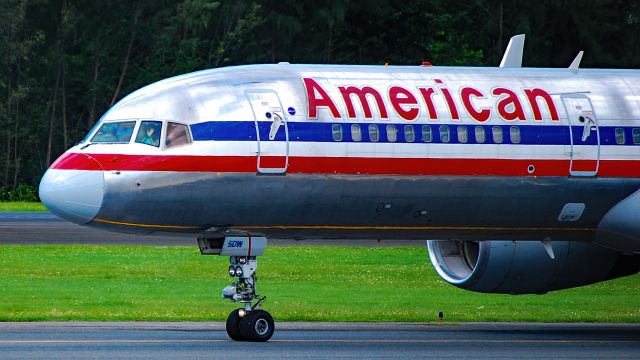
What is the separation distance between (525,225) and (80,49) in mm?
61360

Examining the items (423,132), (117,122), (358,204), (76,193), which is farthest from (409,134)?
(76,193)

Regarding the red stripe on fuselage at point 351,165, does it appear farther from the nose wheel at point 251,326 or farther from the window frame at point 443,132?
the nose wheel at point 251,326

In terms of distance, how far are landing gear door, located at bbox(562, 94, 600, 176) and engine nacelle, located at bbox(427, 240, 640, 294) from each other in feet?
6.77

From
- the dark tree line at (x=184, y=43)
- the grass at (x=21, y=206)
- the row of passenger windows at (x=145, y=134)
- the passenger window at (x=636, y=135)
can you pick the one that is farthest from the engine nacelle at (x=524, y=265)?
the dark tree line at (x=184, y=43)

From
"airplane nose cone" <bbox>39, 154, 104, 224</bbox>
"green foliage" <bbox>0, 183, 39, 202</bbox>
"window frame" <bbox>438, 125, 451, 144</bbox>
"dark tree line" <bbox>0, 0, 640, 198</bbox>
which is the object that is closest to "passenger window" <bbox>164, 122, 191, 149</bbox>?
"airplane nose cone" <bbox>39, 154, 104, 224</bbox>

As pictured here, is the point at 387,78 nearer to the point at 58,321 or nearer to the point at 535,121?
the point at 535,121

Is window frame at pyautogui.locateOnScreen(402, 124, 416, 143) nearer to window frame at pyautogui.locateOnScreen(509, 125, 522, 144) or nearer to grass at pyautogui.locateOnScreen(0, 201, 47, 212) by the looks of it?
window frame at pyautogui.locateOnScreen(509, 125, 522, 144)

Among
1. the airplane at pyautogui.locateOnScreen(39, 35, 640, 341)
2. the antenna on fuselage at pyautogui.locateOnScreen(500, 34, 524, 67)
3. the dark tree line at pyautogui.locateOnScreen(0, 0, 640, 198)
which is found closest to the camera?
the airplane at pyautogui.locateOnScreen(39, 35, 640, 341)

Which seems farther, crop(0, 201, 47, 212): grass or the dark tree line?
the dark tree line

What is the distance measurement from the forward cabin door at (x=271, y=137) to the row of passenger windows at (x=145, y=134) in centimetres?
110

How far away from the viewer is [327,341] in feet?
74.6

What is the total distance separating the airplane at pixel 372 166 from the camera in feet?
72.1

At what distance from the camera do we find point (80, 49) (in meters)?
82.6

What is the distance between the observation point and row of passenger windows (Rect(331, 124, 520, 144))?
2288 cm
